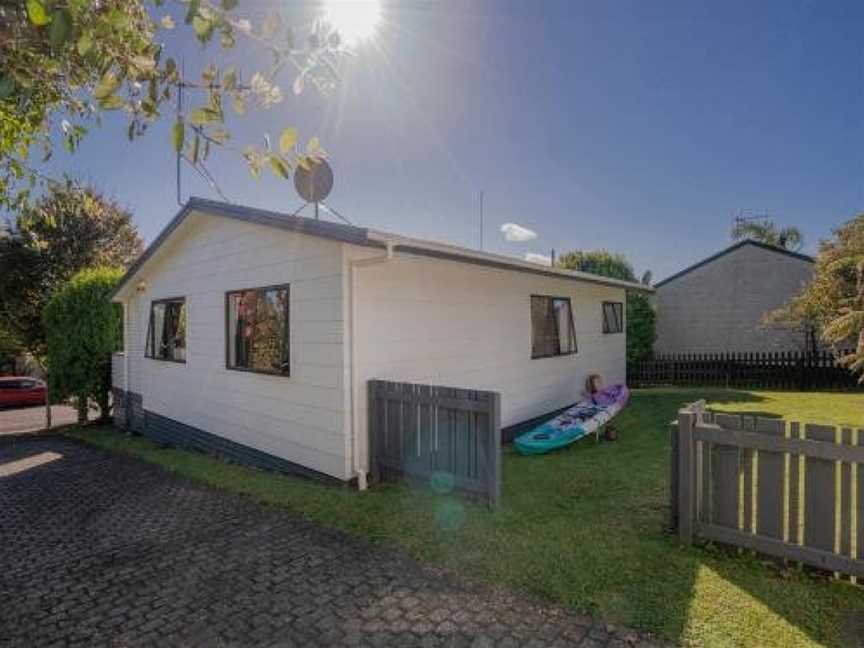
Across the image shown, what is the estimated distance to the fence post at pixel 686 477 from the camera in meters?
4.52

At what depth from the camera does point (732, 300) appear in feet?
69.8

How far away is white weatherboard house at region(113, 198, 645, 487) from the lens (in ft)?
21.5

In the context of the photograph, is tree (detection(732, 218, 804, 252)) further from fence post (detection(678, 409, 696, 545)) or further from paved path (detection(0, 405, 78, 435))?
paved path (detection(0, 405, 78, 435))

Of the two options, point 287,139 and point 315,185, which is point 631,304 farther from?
point 287,139

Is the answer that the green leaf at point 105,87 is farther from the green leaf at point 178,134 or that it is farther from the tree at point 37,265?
the tree at point 37,265

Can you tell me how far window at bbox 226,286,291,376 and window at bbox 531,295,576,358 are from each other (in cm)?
507

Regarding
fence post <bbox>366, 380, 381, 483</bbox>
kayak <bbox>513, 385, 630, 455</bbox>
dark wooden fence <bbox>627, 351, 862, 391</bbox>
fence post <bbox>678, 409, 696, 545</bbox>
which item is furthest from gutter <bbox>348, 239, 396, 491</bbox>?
dark wooden fence <bbox>627, 351, 862, 391</bbox>

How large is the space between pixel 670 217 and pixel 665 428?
45.2 ft

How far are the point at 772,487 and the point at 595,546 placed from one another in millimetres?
1553

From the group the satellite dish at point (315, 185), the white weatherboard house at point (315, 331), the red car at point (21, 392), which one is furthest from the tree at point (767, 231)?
the red car at point (21, 392)

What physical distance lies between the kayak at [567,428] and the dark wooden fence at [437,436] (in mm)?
2582

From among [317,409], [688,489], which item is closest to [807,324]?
[688,489]

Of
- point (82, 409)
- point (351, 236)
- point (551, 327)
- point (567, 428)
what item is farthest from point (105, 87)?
point (82, 409)

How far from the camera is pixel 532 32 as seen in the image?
852 cm
